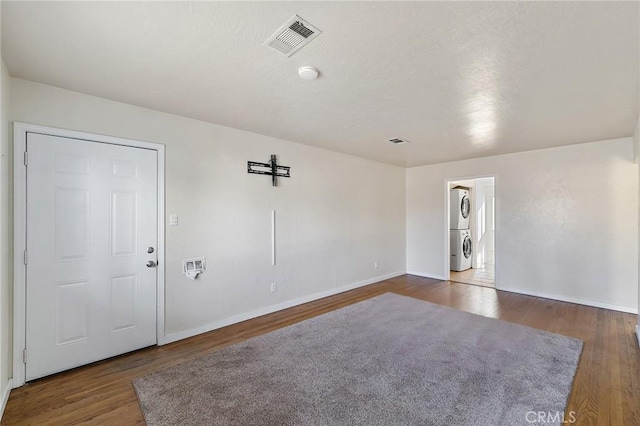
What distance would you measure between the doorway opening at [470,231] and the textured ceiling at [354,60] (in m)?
3.41

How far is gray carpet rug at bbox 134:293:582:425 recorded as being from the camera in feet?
6.51

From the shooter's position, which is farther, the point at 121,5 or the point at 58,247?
the point at 58,247

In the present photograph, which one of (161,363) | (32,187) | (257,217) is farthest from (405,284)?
(32,187)

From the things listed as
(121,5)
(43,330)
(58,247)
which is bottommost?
(43,330)

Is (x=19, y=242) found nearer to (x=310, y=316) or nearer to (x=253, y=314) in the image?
(x=253, y=314)

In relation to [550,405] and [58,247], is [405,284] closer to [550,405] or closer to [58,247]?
[550,405]

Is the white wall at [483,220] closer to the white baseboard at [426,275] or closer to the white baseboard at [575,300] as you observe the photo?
the white baseboard at [426,275]

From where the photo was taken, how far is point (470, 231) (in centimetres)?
747

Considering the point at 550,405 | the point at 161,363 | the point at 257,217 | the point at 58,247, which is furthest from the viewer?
the point at 257,217

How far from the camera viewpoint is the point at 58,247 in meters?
2.53

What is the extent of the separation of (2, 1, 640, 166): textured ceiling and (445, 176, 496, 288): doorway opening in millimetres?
3414

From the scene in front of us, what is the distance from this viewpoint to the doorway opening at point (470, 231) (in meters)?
6.30

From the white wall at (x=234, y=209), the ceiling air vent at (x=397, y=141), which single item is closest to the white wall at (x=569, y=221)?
the ceiling air vent at (x=397, y=141)

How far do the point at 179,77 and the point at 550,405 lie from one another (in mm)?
3767
